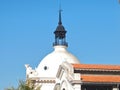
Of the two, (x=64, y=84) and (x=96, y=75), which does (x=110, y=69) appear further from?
(x=64, y=84)

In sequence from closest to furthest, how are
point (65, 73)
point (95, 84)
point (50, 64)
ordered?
point (95, 84) < point (65, 73) < point (50, 64)

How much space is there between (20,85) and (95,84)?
12486mm

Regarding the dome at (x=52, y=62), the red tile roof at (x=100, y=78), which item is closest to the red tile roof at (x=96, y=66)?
the red tile roof at (x=100, y=78)

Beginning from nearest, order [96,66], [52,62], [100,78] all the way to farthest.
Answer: [100,78], [96,66], [52,62]

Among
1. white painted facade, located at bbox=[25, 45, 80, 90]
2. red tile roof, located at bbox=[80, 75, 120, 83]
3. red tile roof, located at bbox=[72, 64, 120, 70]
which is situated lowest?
red tile roof, located at bbox=[80, 75, 120, 83]

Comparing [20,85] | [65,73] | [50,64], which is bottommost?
[20,85]

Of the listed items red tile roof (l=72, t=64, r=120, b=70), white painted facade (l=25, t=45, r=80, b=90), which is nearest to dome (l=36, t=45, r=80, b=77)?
white painted facade (l=25, t=45, r=80, b=90)

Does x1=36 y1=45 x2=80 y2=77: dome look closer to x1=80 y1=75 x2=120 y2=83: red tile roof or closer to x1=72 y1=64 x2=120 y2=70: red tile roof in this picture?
x1=72 y1=64 x2=120 y2=70: red tile roof

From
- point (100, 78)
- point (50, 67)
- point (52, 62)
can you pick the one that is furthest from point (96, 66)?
point (50, 67)

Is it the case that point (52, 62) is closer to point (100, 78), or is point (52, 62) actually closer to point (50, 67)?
point (50, 67)

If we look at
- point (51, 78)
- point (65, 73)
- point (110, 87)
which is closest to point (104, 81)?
point (110, 87)

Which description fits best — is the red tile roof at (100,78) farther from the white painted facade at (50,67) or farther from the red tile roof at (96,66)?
the white painted facade at (50,67)

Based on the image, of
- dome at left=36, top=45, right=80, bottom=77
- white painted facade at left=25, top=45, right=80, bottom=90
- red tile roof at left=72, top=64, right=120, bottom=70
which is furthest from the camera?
dome at left=36, top=45, right=80, bottom=77

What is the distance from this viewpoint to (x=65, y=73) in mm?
99375
